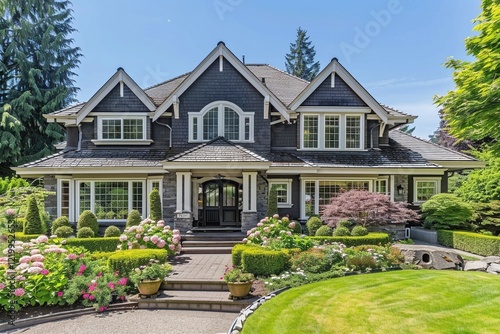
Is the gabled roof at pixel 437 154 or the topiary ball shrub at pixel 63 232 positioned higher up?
the gabled roof at pixel 437 154

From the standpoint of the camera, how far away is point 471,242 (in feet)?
37.8

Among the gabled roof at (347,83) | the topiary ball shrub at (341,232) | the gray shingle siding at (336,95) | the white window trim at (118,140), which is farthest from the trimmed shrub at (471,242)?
the white window trim at (118,140)

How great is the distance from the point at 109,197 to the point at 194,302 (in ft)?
32.1

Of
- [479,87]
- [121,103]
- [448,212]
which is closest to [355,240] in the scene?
[448,212]

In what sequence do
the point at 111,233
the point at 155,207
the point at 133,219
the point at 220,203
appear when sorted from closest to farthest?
1. the point at 111,233
2. the point at 133,219
3. the point at 155,207
4. the point at 220,203

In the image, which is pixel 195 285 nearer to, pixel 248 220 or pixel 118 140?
pixel 248 220

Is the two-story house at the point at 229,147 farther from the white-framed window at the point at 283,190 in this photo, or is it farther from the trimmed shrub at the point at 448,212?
the trimmed shrub at the point at 448,212

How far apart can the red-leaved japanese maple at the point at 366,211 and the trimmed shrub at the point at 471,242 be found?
1928 mm

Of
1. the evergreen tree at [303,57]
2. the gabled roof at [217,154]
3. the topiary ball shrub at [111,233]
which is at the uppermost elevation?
the evergreen tree at [303,57]

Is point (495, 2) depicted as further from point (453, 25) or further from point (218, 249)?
point (218, 249)

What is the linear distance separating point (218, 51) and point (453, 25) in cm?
1190

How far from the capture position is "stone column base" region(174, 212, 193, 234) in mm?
12508

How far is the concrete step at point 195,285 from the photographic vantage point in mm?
7566

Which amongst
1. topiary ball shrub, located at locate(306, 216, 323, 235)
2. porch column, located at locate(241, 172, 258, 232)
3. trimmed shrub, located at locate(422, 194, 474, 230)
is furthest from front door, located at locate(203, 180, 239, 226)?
trimmed shrub, located at locate(422, 194, 474, 230)
